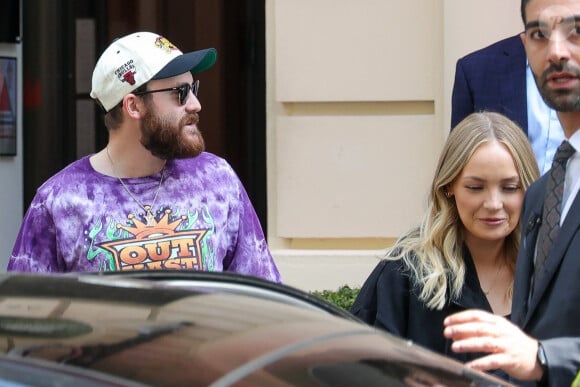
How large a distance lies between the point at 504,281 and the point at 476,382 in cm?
171

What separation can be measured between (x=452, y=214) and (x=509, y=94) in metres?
1.15

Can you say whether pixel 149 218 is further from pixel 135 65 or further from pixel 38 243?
pixel 135 65

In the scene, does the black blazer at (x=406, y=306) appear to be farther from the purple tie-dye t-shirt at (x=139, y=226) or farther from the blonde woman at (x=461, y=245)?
the purple tie-dye t-shirt at (x=139, y=226)

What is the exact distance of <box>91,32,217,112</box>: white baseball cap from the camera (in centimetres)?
411

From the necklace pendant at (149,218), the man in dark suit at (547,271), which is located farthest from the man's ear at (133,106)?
the man in dark suit at (547,271)

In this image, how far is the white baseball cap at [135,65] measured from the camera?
4.11 meters

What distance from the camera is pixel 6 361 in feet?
6.02

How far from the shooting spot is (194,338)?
2008 mm

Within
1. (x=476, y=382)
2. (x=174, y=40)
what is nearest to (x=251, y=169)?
(x=174, y=40)

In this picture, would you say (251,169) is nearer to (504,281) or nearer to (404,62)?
(404,62)

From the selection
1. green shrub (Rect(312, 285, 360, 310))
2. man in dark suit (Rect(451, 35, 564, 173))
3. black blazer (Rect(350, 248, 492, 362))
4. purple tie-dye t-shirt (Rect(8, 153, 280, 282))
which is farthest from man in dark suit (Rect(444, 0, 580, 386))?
green shrub (Rect(312, 285, 360, 310))

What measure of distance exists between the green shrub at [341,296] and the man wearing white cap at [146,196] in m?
2.12

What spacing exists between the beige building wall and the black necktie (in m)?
3.96

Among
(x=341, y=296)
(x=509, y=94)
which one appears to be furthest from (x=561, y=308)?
(x=341, y=296)
